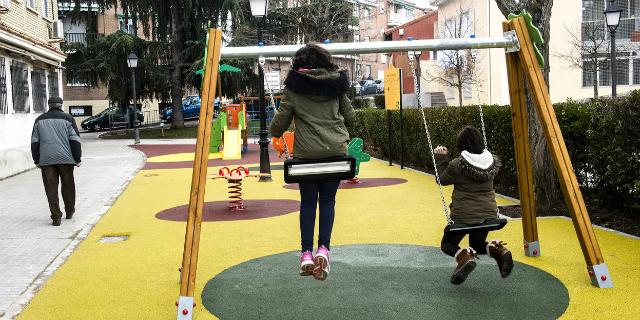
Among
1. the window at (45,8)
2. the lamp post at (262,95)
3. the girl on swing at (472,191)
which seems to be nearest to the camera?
the girl on swing at (472,191)

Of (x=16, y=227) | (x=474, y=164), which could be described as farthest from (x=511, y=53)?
(x=16, y=227)

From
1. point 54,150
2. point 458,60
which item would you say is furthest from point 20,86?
point 458,60

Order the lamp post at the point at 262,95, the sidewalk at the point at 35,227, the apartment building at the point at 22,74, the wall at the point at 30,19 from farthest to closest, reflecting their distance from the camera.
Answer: the wall at the point at 30,19, the apartment building at the point at 22,74, the lamp post at the point at 262,95, the sidewalk at the point at 35,227

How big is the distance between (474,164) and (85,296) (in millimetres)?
3438

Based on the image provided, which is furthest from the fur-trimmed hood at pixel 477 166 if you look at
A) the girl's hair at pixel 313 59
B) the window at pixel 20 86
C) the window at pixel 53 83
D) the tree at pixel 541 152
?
the window at pixel 53 83

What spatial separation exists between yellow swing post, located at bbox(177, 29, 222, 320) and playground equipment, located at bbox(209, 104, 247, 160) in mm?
15088

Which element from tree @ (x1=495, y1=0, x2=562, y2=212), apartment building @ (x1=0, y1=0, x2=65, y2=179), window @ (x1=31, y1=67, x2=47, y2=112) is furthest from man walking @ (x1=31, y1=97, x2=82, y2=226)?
window @ (x1=31, y1=67, x2=47, y2=112)

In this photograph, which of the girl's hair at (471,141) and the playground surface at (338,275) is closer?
the playground surface at (338,275)

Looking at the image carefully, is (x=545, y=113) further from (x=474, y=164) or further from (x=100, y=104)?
(x=100, y=104)

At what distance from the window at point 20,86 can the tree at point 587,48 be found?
22.4 m

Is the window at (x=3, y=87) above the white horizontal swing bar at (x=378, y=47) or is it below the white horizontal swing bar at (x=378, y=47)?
above

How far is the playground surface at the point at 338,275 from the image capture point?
16.7 ft

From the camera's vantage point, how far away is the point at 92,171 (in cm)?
1769

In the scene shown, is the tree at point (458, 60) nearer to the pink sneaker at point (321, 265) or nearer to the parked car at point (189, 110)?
the parked car at point (189, 110)
